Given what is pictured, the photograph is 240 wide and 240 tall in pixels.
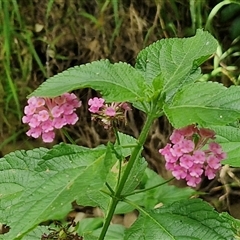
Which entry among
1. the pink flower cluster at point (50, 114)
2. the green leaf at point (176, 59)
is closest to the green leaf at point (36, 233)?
the pink flower cluster at point (50, 114)

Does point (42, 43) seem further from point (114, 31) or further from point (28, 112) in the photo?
point (28, 112)

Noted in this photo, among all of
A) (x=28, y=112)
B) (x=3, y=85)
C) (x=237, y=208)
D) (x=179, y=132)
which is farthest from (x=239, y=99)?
(x=3, y=85)

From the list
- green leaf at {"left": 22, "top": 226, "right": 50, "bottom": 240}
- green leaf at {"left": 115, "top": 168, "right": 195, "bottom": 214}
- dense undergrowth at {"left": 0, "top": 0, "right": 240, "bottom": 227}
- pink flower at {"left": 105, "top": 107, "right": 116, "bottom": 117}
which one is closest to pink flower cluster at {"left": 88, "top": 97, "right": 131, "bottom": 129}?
pink flower at {"left": 105, "top": 107, "right": 116, "bottom": 117}

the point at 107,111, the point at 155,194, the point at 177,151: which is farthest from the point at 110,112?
the point at 155,194

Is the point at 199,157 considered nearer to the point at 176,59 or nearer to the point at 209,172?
the point at 209,172

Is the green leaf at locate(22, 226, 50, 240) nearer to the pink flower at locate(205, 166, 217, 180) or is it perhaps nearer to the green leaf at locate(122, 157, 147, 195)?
the green leaf at locate(122, 157, 147, 195)
